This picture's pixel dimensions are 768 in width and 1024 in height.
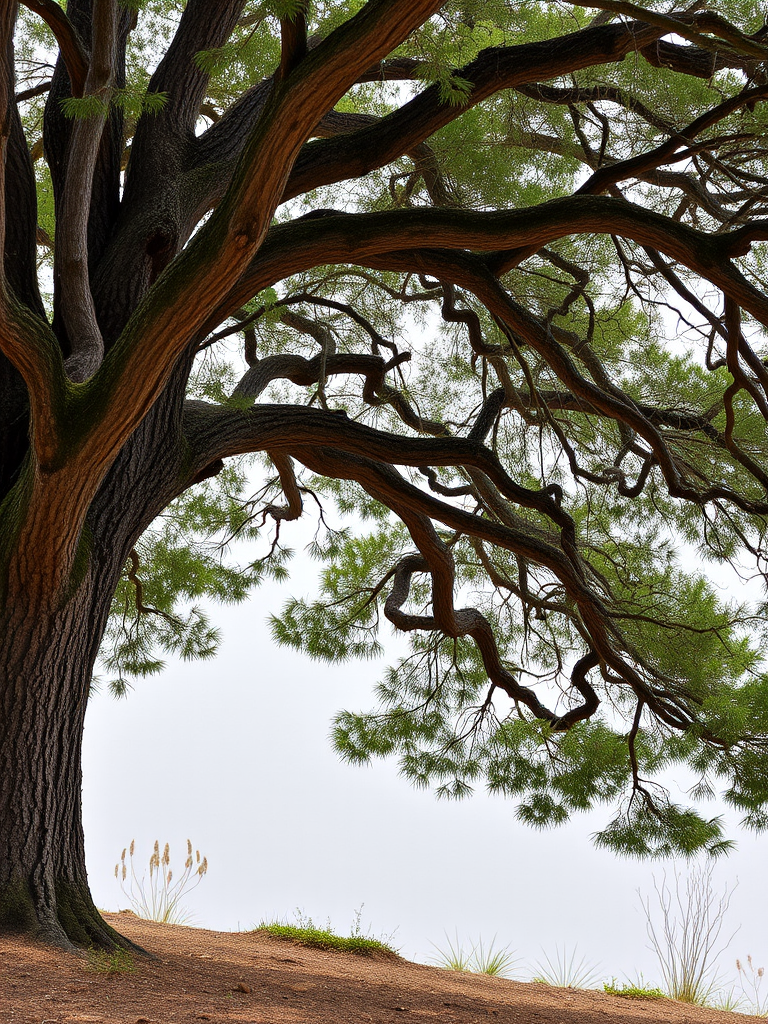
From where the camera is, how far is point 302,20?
150 centimetres

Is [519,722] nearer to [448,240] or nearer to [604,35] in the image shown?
[448,240]

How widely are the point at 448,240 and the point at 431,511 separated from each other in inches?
34.1

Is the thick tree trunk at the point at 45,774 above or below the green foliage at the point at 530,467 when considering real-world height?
below

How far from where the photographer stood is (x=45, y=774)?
2068 mm

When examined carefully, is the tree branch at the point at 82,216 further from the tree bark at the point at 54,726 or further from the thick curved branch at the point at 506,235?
the thick curved branch at the point at 506,235

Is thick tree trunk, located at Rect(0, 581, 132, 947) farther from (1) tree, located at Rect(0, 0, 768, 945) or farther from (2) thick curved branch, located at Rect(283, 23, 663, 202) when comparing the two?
(2) thick curved branch, located at Rect(283, 23, 663, 202)

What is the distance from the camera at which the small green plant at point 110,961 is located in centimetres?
175

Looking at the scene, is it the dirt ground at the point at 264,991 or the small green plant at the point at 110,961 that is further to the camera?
the small green plant at the point at 110,961

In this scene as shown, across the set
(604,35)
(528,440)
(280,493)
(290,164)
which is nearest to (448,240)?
(604,35)

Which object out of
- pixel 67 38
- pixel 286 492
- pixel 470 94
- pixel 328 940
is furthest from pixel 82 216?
pixel 328 940

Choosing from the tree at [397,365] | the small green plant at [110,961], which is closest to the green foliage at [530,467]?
the tree at [397,365]

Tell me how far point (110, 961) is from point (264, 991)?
1.09ft

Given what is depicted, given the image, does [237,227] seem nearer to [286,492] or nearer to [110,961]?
[110,961]

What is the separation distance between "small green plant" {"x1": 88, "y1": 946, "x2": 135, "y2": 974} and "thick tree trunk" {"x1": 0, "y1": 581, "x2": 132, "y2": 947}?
5 cm
